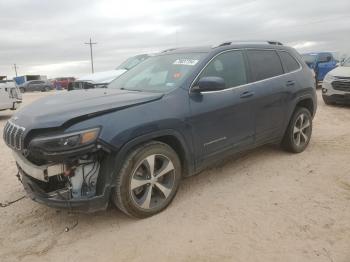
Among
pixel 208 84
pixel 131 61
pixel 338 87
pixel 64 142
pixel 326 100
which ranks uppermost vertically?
pixel 131 61

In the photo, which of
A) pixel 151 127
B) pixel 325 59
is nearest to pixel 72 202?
pixel 151 127

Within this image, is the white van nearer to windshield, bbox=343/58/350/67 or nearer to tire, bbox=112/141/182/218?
tire, bbox=112/141/182/218

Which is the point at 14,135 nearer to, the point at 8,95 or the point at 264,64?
the point at 264,64

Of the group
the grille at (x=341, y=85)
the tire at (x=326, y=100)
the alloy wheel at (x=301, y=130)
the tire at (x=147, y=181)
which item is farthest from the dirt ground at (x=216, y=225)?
the tire at (x=326, y=100)

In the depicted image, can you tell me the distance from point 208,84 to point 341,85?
26.7 feet

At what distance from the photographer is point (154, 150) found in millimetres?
3711

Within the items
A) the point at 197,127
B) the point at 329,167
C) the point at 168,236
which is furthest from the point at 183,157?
the point at 329,167

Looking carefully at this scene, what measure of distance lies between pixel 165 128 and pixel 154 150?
0.25 metres

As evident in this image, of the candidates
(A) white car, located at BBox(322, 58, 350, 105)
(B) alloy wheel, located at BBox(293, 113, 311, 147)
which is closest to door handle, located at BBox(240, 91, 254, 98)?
(B) alloy wheel, located at BBox(293, 113, 311, 147)

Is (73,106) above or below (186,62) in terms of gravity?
below

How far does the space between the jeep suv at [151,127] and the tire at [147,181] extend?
1 centimetres

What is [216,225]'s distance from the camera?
11.9 feet

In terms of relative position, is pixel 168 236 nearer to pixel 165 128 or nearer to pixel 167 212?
pixel 167 212

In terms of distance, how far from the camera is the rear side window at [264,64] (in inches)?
197
